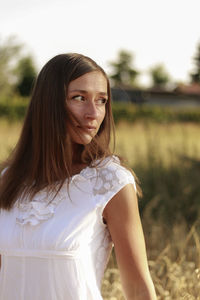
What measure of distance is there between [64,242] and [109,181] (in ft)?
0.70

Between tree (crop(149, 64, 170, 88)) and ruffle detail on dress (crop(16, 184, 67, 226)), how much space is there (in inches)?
2399

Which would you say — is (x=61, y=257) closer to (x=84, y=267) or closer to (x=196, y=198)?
(x=84, y=267)

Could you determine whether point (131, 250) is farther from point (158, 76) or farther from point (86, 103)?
point (158, 76)

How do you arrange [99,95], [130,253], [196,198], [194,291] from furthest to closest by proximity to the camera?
[196,198] → [194,291] → [99,95] → [130,253]

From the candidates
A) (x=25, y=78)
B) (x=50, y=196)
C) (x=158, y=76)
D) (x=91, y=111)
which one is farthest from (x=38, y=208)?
(x=158, y=76)

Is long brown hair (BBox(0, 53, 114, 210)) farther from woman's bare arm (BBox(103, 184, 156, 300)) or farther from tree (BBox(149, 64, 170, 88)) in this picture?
tree (BBox(149, 64, 170, 88))

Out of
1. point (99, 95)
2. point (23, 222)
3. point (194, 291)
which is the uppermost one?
point (99, 95)

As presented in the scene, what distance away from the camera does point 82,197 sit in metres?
1.37

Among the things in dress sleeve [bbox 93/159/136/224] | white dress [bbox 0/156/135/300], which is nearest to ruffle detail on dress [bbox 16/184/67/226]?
white dress [bbox 0/156/135/300]

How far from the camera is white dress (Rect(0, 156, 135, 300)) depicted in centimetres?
133

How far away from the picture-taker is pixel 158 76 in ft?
203

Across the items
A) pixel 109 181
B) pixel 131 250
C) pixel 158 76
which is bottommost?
pixel 158 76

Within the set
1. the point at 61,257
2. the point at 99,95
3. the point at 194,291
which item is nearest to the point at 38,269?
the point at 61,257

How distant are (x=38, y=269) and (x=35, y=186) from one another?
276 mm
